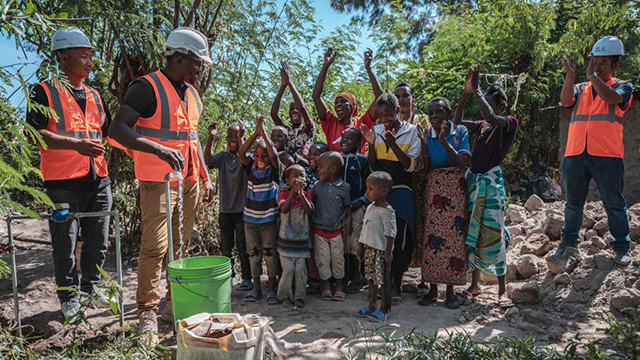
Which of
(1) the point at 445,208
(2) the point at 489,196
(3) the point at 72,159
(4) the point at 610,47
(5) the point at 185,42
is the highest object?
(4) the point at 610,47

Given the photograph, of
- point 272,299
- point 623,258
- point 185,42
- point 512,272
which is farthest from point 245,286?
point 623,258

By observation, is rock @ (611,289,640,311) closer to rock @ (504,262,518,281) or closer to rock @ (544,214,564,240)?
rock @ (504,262,518,281)

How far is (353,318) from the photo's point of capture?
3.60 meters

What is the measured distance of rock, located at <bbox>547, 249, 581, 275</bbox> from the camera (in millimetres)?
4246

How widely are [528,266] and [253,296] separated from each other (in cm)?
→ 271

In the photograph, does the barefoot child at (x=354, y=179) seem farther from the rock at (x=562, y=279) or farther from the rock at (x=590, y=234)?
the rock at (x=590, y=234)

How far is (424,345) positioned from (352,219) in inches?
60.4

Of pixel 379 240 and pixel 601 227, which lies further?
pixel 601 227

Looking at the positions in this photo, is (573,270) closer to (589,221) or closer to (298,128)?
(589,221)

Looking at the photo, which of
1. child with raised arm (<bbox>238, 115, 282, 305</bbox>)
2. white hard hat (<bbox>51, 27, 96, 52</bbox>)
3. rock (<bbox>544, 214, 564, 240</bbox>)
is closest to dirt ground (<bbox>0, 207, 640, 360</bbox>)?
child with raised arm (<bbox>238, 115, 282, 305</bbox>)

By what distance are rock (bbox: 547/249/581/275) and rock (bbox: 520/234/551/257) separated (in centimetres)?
46

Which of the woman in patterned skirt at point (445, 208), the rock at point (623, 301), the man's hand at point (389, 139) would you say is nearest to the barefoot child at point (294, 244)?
the man's hand at point (389, 139)

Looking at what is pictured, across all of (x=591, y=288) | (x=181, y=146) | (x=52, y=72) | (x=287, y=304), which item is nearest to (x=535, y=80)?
(x=591, y=288)

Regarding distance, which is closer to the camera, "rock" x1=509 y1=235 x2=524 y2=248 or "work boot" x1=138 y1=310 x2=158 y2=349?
"work boot" x1=138 y1=310 x2=158 y2=349
